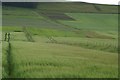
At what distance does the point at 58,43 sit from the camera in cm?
1021

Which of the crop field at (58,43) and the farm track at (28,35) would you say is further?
the farm track at (28,35)

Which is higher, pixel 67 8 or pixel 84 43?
pixel 67 8

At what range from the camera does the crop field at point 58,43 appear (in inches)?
298

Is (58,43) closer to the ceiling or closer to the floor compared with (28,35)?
closer to the floor

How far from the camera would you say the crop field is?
24.8 feet

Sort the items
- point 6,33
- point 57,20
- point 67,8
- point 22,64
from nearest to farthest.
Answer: point 22,64 → point 6,33 → point 57,20 → point 67,8

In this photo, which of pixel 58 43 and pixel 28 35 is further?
pixel 28 35

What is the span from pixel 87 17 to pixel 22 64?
22.2 ft

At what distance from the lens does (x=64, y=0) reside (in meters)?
14.4

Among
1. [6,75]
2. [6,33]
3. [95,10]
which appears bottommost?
[6,75]

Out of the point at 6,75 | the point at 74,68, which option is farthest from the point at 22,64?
the point at 74,68

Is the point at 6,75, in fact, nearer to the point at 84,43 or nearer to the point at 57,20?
the point at 84,43

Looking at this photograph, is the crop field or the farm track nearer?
the crop field

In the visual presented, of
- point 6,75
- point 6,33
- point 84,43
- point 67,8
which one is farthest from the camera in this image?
point 67,8
